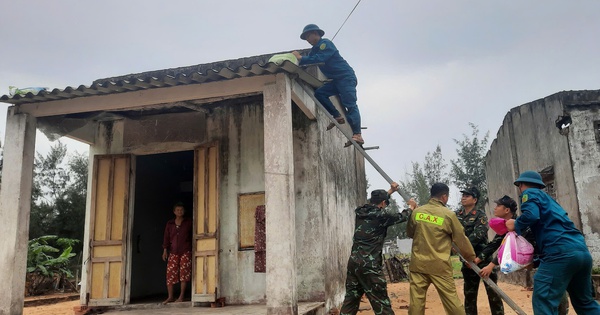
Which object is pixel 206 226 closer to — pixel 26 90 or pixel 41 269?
pixel 26 90

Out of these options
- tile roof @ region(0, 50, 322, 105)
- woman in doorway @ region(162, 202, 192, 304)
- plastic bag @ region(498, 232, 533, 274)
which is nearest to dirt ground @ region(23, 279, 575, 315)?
woman in doorway @ region(162, 202, 192, 304)

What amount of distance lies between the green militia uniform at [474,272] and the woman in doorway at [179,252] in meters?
4.18

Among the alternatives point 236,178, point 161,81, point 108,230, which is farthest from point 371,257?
point 108,230

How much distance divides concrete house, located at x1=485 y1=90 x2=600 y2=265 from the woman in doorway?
25.4 feet

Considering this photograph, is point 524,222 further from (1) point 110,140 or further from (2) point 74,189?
(2) point 74,189

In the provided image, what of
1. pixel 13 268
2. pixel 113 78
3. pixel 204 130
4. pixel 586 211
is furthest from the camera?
pixel 586 211

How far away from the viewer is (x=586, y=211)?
927cm

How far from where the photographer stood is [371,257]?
213 inches

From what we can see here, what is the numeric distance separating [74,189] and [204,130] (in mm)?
16632

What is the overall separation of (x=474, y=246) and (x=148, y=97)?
461 cm

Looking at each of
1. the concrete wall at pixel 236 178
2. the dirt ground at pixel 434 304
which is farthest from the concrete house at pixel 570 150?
the concrete wall at pixel 236 178

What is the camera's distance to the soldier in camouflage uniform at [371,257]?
5285mm

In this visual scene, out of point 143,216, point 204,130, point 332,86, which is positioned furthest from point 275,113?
point 143,216

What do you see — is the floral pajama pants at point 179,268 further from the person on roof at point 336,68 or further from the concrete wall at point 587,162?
the concrete wall at point 587,162
